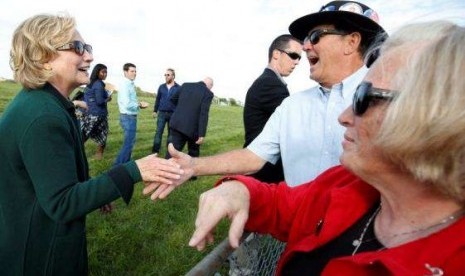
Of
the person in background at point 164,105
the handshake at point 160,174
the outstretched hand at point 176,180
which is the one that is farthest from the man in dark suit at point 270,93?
the person in background at point 164,105

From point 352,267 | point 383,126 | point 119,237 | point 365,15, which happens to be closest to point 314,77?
point 365,15

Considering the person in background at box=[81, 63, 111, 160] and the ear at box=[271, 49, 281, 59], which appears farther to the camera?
the person in background at box=[81, 63, 111, 160]

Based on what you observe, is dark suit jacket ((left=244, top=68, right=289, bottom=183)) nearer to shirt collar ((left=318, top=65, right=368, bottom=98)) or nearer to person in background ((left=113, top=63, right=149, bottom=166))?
shirt collar ((left=318, top=65, right=368, bottom=98))

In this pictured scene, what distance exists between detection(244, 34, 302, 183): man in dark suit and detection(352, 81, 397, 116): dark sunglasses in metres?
3.01

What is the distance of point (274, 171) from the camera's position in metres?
4.76

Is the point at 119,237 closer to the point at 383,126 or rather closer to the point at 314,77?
the point at 314,77

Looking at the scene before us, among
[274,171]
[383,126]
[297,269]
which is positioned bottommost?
[274,171]

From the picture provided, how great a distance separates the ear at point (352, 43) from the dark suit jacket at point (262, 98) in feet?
5.61

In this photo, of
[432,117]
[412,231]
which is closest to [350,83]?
[412,231]

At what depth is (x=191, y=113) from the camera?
28.6 feet

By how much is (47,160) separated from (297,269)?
140cm

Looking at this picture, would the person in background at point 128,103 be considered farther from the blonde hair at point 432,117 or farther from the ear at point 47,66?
the blonde hair at point 432,117

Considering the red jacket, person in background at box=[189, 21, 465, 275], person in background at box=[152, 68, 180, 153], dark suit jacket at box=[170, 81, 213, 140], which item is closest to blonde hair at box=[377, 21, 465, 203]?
person in background at box=[189, 21, 465, 275]

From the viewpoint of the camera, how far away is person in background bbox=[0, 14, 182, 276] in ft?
7.30
